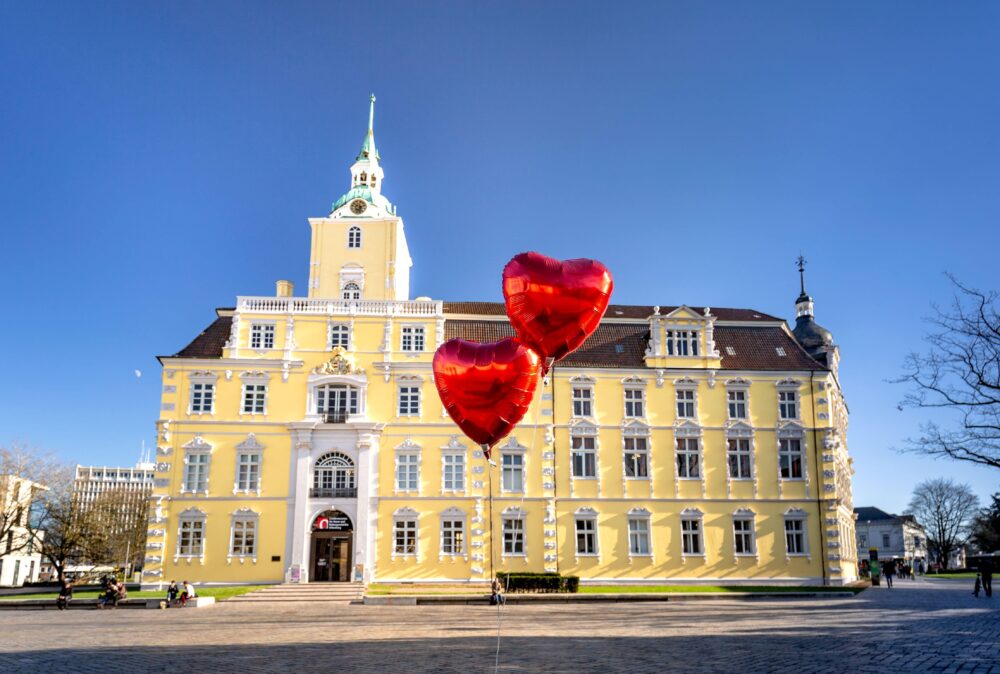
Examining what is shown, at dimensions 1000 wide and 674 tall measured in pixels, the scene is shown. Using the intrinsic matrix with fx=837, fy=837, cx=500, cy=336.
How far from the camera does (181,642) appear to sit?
64.7 feet

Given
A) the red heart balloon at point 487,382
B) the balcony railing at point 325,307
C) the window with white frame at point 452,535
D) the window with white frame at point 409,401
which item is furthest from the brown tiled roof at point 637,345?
the red heart balloon at point 487,382

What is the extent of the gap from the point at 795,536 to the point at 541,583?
15444mm

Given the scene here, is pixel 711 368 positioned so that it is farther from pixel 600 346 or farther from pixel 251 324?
pixel 251 324

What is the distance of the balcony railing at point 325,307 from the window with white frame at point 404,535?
10.6 metres

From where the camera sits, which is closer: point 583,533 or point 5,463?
point 583,533

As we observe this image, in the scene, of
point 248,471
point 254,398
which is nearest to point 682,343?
point 254,398

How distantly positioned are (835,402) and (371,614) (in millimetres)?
31657

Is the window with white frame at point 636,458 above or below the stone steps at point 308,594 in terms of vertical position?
above

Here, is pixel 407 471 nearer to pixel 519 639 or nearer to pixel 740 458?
pixel 740 458

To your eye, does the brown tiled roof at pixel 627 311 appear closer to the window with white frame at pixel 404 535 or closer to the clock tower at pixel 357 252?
the clock tower at pixel 357 252

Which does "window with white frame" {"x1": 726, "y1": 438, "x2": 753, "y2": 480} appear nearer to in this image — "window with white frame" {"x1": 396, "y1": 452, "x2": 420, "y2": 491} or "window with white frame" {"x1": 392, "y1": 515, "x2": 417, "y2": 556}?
"window with white frame" {"x1": 396, "y1": 452, "x2": 420, "y2": 491}

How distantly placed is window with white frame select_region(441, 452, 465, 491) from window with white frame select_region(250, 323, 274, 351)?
35.2ft

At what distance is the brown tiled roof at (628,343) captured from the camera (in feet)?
145

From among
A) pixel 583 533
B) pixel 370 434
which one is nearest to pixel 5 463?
pixel 370 434
